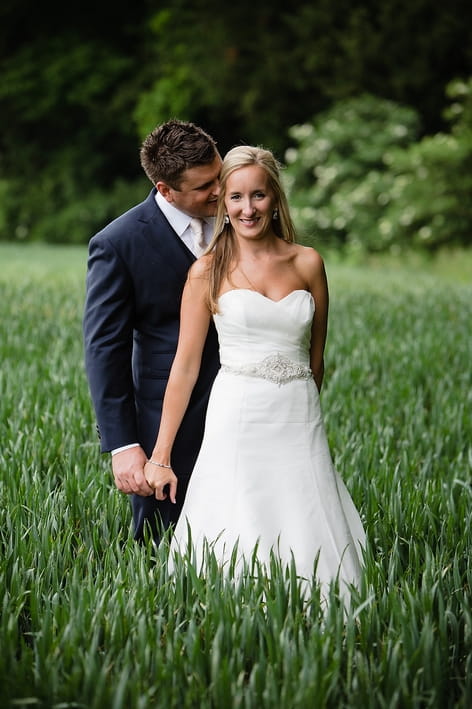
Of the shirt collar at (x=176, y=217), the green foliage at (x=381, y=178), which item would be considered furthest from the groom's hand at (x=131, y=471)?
the green foliage at (x=381, y=178)

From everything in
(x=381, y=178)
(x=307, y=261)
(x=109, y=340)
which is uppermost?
(x=381, y=178)

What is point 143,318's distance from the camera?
2869 millimetres

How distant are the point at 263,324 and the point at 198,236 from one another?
42 centimetres

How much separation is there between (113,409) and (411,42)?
21.1 meters

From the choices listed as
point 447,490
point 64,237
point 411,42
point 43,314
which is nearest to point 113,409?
point 447,490

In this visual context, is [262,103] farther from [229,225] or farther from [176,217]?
[229,225]

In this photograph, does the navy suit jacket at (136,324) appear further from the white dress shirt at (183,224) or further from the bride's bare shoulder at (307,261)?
the bride's bare shoulder at (307,261)

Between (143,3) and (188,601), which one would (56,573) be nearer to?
(188,601)

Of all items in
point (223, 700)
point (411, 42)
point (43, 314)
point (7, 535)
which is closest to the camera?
point (223, 700)

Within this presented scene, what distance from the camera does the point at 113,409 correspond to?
9.14ft

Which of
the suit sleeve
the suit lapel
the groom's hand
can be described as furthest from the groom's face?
the groom's hand

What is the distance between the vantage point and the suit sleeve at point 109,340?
2.77 meters

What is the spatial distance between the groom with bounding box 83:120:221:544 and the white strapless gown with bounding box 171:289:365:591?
21 cm

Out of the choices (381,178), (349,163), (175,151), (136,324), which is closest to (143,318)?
(136,324)
